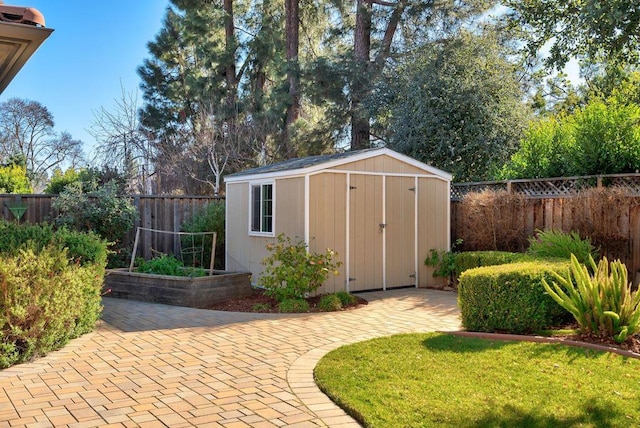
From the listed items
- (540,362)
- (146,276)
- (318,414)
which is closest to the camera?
(318,414)

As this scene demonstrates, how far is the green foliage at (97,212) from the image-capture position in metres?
10.5

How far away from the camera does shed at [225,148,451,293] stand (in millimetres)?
8836

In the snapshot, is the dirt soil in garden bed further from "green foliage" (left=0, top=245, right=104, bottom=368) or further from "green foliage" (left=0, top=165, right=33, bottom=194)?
"green foliage" (left=0, top=165, right=33, bottom=194)

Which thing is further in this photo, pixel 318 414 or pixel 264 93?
pixel 264 93

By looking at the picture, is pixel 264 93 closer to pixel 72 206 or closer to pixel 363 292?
pixel 72 206

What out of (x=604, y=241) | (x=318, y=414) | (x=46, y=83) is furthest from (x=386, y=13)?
(x=318, y=414)

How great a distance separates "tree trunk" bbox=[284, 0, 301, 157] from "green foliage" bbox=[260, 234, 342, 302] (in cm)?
1019

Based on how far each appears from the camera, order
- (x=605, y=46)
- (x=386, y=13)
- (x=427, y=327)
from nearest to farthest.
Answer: (x=605, y=46)
(x=427, y=327)
(x=386, y=13)

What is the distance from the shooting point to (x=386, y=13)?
18.0 meters

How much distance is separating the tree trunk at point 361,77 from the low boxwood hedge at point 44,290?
37.1 ft

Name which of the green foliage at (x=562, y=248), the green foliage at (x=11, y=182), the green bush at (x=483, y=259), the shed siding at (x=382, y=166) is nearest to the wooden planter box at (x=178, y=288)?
the shed siding at (x=382, y=166)

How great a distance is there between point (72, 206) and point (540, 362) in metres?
8.91

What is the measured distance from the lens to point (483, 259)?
9.23 m

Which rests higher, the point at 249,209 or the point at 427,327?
the point at 249,209
